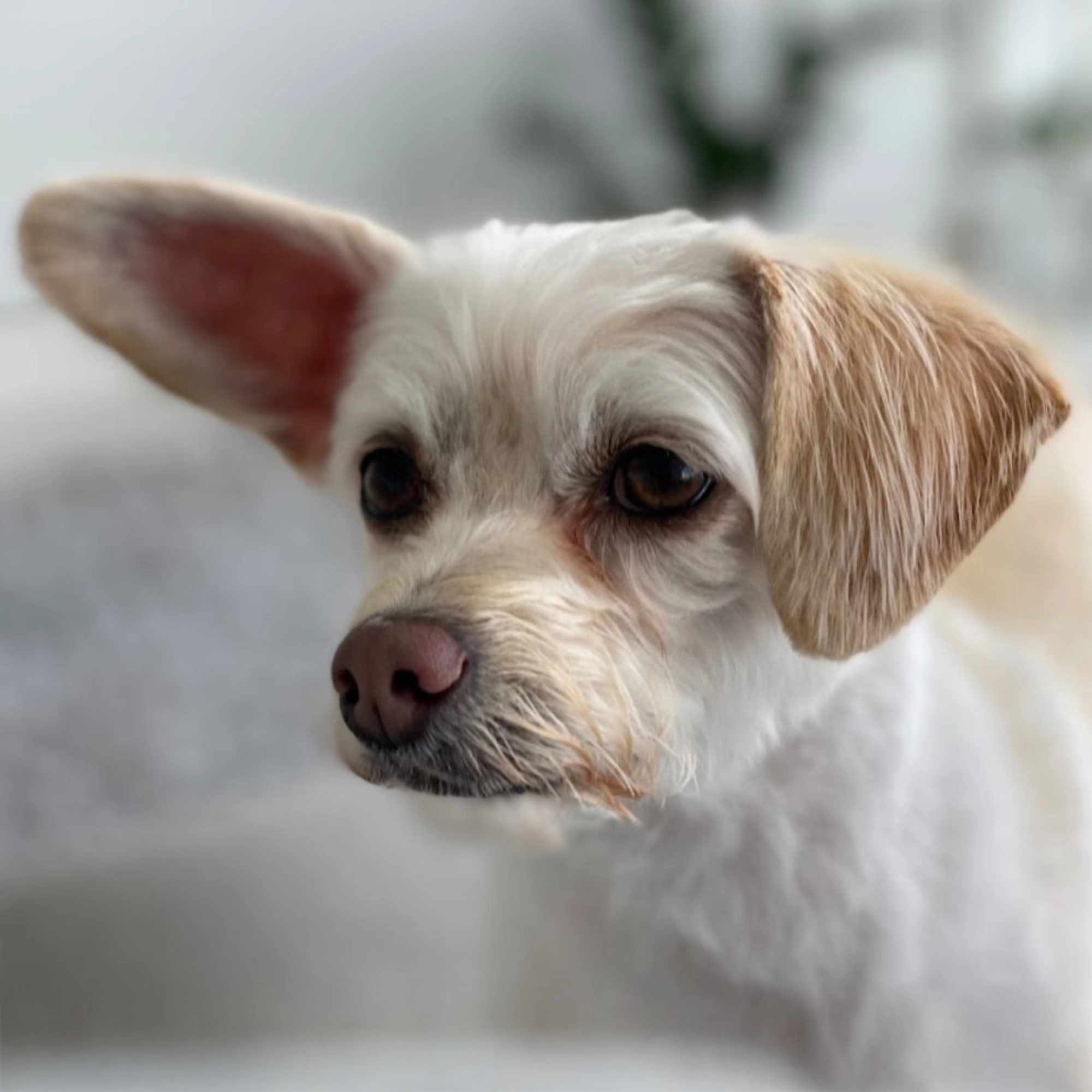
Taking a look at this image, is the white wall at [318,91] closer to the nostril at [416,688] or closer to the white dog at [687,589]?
the white dog at [687,589]

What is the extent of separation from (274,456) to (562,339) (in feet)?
1.97

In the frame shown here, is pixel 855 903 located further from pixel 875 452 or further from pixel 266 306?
pixel 266 306

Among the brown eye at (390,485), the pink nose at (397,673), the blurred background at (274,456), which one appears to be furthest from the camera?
the blurred background at (274,456)

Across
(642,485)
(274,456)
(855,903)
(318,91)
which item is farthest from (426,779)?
(318,91)

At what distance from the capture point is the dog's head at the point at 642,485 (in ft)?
1.75

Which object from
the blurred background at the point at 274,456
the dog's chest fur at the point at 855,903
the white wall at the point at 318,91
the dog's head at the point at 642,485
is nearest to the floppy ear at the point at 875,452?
the dog's head at the point at 642,485

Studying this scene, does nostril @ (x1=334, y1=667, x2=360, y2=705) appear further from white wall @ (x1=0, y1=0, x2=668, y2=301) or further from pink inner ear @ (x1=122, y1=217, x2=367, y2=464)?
white wall @ (x1=0, y1=0, x2=668, y2=301)

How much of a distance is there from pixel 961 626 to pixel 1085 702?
11 centimetres

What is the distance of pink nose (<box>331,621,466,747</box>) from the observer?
0.51 meters

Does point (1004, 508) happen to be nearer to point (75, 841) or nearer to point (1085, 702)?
point (1085, 702)

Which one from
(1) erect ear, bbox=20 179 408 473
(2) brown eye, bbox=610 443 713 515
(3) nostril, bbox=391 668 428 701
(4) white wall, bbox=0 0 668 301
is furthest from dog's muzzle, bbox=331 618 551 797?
(4) white wall, bbox=0 0 668 301

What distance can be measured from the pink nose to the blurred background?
5.1 inches

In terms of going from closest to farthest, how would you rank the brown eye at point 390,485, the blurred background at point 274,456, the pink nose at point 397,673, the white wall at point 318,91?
the pink nose at point 397,673 → the brown eye at point 390,485 → the blurred background at point 274,456 → the white wall at point 318,91

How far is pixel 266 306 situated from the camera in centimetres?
74
